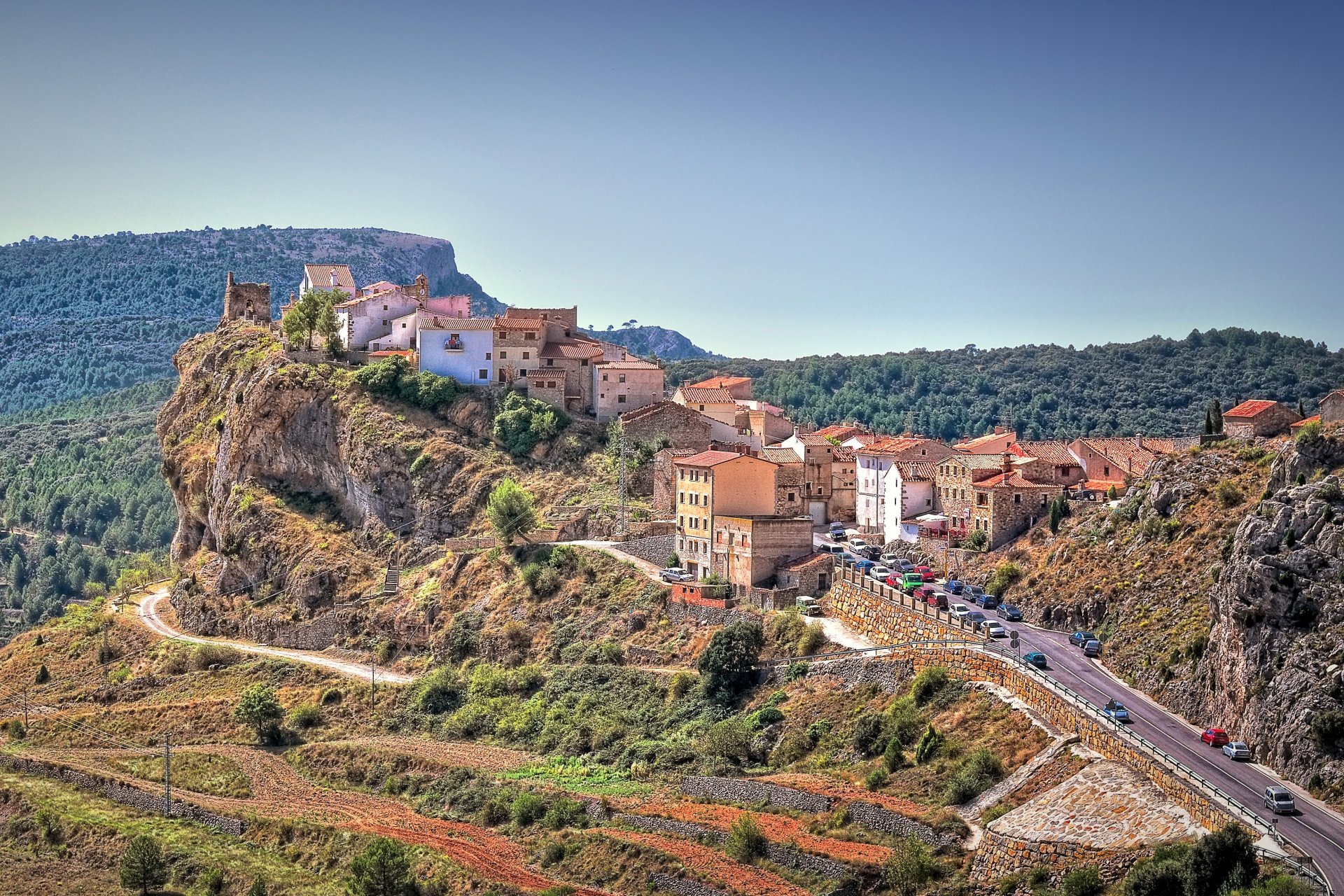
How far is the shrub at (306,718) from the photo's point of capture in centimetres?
7994

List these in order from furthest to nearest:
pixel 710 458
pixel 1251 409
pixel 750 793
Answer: pixel 710 458 < pixel 1251 409 < pixel 750 793

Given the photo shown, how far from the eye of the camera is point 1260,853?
40.4 meters

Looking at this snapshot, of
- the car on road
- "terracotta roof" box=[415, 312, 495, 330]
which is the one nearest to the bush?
the car on road

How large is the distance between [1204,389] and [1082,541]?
10125cm

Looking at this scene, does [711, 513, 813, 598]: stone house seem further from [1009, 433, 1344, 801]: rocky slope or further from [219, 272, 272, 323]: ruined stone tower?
[219, 272, 272, 323]: ruined stone tower

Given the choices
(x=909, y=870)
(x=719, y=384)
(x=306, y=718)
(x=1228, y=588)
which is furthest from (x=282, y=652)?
(x=1228, y=588)

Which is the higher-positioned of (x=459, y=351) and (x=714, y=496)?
(x=459, y=351)

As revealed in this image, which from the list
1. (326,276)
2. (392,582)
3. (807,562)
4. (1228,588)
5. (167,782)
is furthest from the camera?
(326,276)

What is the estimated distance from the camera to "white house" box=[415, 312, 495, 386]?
10175 cm

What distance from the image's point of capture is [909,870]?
154ft

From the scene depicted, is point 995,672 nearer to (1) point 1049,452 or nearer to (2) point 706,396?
(1) point 1049,452

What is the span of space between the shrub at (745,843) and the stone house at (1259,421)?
101 feet

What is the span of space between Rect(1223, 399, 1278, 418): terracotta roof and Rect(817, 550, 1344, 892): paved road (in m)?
13.8

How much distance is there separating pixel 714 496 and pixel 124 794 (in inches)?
1205
